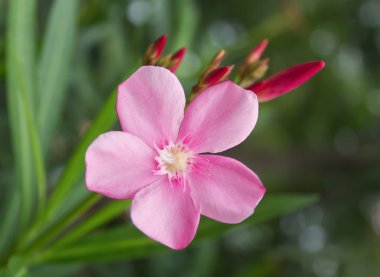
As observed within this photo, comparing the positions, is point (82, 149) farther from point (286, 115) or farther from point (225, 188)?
point (286, 115)

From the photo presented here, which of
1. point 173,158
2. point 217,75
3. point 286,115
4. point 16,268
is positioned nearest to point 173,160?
point 173,158

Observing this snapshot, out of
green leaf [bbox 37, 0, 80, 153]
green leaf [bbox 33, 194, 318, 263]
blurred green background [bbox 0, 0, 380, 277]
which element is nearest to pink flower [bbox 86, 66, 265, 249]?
green leaf [bbox 33, 194, 318, 263]

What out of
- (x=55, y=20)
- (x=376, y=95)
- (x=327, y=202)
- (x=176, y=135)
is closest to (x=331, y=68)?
(x=376, y=95)

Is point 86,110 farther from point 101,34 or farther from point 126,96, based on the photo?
point 126,96

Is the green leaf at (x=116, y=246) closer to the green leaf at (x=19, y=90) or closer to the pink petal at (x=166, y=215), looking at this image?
the green leaf at (x=19, y=90)

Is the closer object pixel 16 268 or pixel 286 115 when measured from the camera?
pixel 16 268
